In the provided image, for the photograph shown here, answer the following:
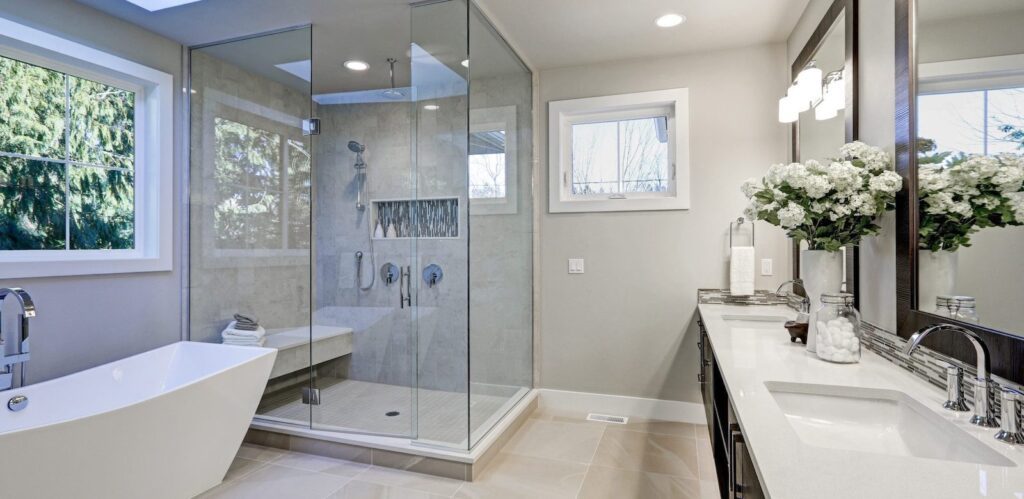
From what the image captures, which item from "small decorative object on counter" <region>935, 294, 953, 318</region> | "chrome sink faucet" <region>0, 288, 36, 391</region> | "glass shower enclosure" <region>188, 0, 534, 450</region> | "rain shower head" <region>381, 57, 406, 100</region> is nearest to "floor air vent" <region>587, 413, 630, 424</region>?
"glass shower enclosure" <region>188, 0, 534, 450</region>

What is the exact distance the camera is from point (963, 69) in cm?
118

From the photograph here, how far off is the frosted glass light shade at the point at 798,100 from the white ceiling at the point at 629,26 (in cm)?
57

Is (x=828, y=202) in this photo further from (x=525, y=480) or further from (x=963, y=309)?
(x=525, y=480)

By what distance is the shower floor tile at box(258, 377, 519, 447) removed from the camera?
2.59 m

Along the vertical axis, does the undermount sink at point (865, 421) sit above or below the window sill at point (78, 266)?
below

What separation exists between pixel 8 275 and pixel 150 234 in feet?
2.40

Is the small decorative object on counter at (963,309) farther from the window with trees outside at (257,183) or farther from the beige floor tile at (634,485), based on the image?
the window with trees outside at (257,183)

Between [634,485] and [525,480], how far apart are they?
0.56 metres

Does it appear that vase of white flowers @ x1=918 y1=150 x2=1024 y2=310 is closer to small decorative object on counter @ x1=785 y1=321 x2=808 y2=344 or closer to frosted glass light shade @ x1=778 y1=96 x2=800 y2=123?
small decorative object on counter @ x1=785 y1=321 x2=808 y2=344

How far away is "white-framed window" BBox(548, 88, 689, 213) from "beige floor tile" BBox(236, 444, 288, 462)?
2.41 m

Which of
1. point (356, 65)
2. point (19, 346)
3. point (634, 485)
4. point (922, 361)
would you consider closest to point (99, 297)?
point (19, 346)

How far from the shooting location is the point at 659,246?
10.9 ft

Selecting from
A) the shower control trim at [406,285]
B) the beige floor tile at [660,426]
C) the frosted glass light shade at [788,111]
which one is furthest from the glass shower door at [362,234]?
the frosted glass light shade at [788,111]

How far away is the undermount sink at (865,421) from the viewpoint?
1.06 m
